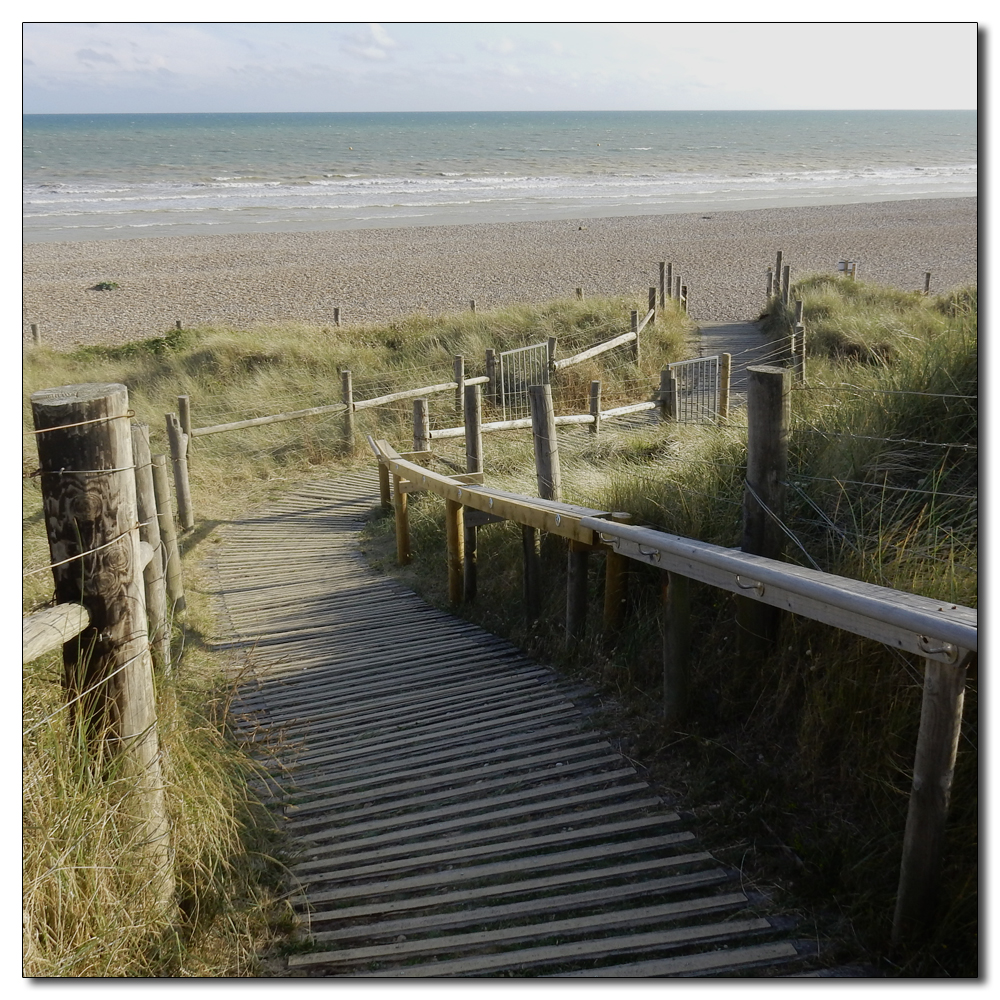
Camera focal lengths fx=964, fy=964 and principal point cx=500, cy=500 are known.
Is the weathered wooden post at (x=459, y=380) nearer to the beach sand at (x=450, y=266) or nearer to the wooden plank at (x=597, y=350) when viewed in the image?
the wooden plank at (x=597, y=350)

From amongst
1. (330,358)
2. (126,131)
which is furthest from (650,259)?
(126,131)

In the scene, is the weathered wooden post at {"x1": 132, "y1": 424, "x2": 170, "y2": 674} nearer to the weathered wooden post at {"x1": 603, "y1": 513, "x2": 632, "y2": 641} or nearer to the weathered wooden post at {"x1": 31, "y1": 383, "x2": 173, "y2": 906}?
the weathered wooden post at {"x1": 31, "y1": 383, "x2": 173, "y2": 906}

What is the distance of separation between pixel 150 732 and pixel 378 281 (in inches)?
1135

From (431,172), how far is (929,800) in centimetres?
6824

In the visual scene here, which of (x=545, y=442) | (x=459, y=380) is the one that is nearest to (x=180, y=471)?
(x=459, y=380)

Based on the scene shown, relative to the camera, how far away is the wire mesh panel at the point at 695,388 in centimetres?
1241

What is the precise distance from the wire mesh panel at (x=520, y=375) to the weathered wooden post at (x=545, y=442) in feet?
22.6

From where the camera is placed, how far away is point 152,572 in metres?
4.86

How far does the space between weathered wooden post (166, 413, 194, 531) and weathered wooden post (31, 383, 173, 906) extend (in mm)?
7599

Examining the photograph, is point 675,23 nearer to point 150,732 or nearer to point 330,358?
point 150,732

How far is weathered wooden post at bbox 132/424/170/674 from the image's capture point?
426 centimetres

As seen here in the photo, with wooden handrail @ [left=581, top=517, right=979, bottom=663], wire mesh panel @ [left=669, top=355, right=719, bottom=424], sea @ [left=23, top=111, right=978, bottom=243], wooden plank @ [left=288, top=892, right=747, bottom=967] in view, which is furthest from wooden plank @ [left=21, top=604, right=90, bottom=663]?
sea @ [left=23, top=111, right=978, bottom=243]

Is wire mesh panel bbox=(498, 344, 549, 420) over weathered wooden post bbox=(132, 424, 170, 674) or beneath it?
over

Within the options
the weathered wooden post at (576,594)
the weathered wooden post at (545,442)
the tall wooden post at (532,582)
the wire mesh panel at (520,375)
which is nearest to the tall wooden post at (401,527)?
the weathered wooden post at (545,442)
